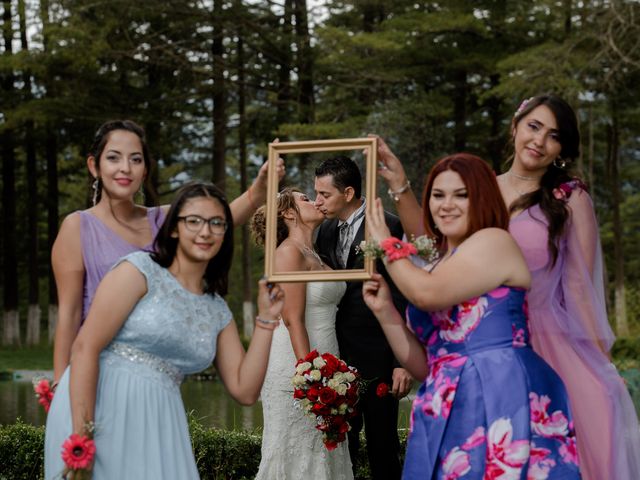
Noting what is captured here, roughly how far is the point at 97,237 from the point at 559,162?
207 centimetres

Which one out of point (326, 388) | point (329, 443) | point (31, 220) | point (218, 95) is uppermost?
point (218, 95)

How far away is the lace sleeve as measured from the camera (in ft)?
14.6

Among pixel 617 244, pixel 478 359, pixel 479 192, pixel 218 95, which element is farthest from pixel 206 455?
pixel 218 95

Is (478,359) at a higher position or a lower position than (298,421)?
higher

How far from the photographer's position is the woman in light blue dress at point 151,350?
3.54 m

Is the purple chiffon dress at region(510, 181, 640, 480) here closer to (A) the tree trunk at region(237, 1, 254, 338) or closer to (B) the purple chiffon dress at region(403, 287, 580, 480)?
(B) the purple chiffon dress at region(403, 287, 580, 480)

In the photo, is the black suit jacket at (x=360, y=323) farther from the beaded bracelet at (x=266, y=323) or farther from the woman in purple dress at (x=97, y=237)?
the beaded bracelet at (x=266, y=323)

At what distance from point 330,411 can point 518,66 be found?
18.9m

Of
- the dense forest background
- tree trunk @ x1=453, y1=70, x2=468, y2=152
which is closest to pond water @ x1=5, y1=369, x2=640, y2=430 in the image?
the dense forest background

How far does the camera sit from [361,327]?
19.1ft

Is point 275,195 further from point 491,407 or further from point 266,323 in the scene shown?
point 491,407

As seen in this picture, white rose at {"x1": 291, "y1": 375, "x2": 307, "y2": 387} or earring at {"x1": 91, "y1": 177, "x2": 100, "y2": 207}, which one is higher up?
earring at {"x1": 91, "y1": 177, "x2": 100, "y2": 207}

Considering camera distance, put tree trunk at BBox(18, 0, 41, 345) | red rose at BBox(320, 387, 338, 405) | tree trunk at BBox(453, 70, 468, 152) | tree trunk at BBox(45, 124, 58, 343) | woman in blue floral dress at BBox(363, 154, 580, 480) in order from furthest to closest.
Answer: tree trunk at BBox(18, 0, 41, 345) < tree trunk at BBox(45, 124, 58, 343) < tree trunk at BBox(453, 70, 468, 152) < red rose at BBox(320, 387, 338, 405) < woman in blue floral dress at BBox(363, 154, 580, 480)

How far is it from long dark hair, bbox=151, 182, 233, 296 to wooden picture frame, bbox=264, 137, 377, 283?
0.17 m
